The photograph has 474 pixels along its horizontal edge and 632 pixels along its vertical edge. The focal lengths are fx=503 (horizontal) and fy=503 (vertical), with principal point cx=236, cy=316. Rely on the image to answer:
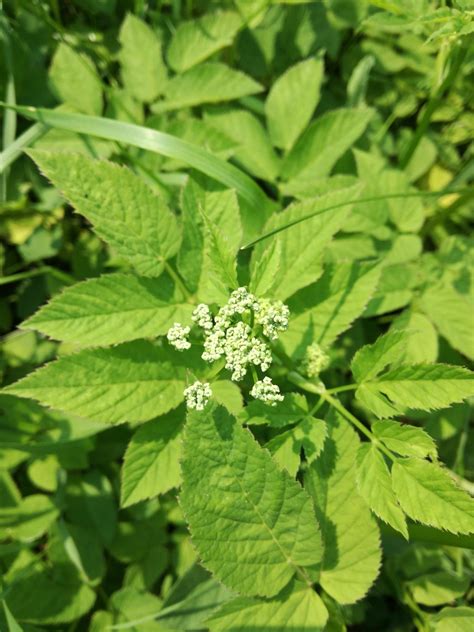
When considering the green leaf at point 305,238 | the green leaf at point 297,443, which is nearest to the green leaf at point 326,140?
the green leaf at point 305,238

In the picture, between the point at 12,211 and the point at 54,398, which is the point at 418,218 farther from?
the point at 12,211

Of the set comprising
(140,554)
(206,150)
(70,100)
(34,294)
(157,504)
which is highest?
(70,100)

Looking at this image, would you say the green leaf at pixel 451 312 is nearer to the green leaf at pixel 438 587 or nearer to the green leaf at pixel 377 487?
the green leaf at pixel 377 487

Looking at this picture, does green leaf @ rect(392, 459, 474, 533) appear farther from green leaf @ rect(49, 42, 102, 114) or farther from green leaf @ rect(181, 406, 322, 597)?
green leaf @ rect(49, 42, 102, 114)

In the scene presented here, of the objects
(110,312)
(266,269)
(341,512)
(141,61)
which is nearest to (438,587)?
(341,512)

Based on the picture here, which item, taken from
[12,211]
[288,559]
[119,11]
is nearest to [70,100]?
[12,211]

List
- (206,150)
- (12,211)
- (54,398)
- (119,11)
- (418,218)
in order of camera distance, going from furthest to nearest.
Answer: (119,11) → (12,211) → (418,218) → (206,150) → (54,398)

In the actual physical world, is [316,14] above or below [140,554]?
above

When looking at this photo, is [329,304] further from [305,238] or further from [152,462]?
[152,462]
